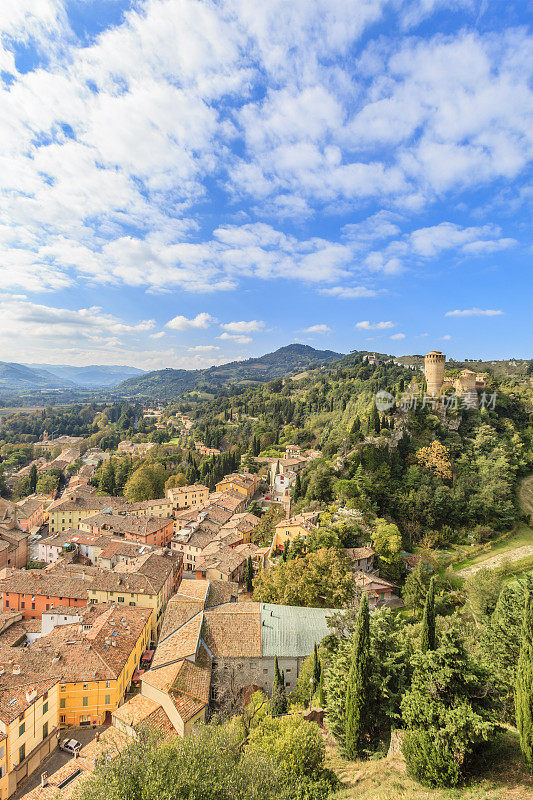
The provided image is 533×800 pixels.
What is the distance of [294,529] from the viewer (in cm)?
3931

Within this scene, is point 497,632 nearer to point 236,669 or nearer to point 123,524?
point 236,669

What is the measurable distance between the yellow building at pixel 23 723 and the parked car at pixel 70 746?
551mm

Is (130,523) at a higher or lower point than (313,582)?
lower

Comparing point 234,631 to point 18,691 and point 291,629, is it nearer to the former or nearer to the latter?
point 291,629

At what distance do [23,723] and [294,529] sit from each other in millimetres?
24952

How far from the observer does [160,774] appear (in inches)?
414

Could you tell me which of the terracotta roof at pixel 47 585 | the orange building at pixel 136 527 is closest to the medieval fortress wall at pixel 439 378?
the orange building at pixel 136 527

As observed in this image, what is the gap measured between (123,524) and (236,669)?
35248 mm

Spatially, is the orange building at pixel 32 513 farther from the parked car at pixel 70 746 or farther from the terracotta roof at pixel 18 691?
the parked car at pixel 70 746

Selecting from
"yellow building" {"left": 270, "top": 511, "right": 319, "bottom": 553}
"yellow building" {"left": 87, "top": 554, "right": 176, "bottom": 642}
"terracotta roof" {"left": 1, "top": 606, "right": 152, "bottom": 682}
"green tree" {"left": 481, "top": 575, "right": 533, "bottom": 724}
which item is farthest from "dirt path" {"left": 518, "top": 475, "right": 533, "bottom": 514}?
"terracotta roof" {"left": 1, "top": 606, "right": 152, "bottom": 682}

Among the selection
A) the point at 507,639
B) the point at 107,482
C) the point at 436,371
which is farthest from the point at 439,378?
the point at 107,482

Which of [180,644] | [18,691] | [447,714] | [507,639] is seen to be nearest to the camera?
[447,714]

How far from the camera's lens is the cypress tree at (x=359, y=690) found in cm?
1427

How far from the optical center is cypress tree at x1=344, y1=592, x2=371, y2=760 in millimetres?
14273
